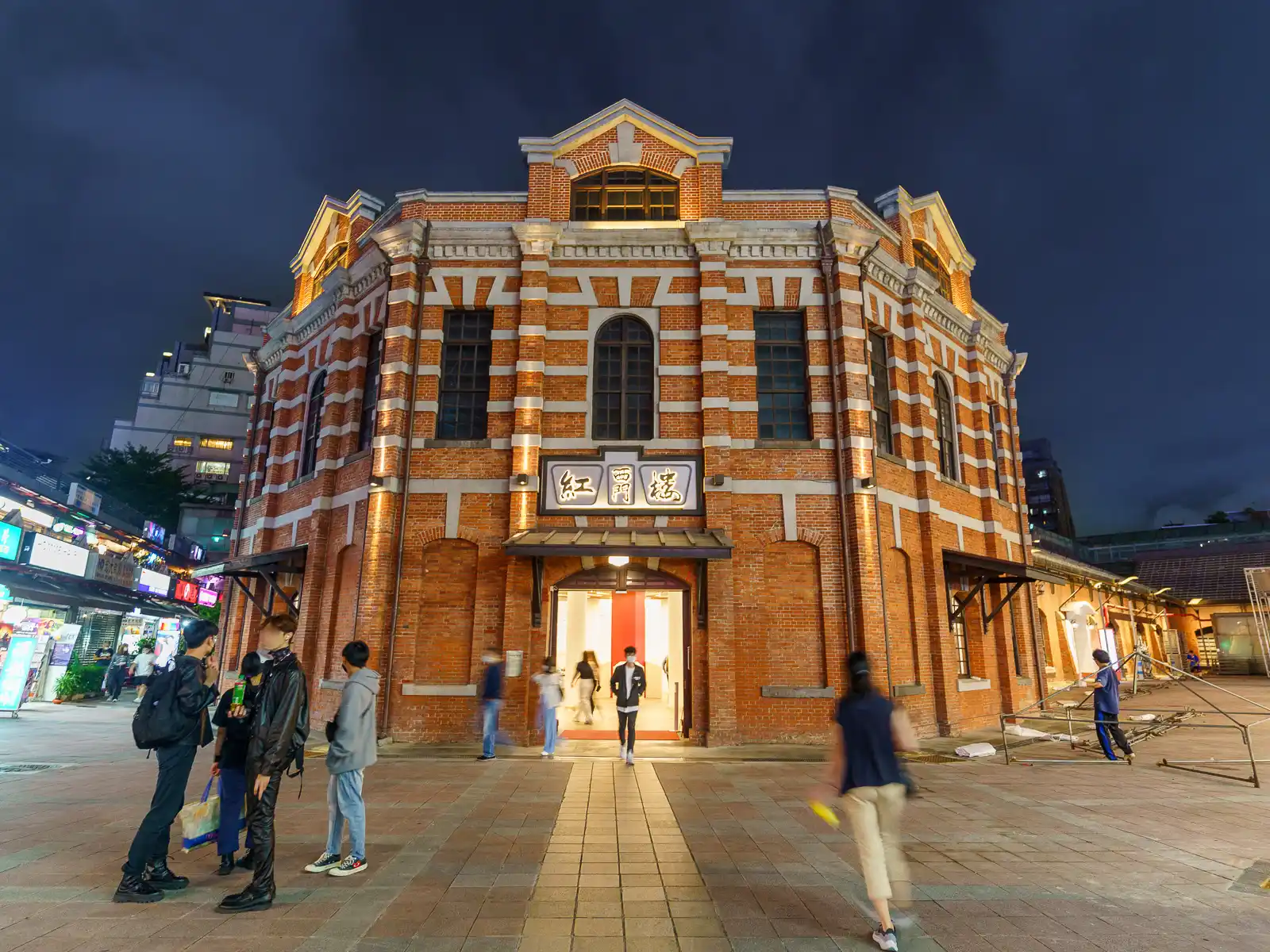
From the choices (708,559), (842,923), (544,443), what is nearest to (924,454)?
(708,559)

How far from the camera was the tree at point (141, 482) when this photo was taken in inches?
1608

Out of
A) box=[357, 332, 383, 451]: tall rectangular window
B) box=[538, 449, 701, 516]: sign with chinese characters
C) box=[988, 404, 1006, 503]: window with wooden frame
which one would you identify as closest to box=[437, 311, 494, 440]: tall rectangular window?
box=[357, 332, 383, 451]: tall rectangular window

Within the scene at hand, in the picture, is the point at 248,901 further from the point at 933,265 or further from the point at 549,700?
the point at 933,265

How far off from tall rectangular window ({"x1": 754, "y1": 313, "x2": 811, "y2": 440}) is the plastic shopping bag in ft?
36.1

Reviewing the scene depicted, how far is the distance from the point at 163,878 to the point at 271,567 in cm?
1127

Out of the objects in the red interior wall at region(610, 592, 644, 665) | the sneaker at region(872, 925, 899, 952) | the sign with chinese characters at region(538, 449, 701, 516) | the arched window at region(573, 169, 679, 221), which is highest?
the arched window at region(573, 169, 679, 221)

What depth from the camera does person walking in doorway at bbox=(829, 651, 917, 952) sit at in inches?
178

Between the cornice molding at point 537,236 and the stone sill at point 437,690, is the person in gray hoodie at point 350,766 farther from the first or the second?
the cornice molding at point 537,236

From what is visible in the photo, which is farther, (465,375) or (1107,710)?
(465,375)

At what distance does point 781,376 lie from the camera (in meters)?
14.4

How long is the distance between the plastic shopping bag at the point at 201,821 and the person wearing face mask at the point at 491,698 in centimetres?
593

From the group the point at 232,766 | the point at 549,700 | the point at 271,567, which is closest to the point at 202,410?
the point at 271,567

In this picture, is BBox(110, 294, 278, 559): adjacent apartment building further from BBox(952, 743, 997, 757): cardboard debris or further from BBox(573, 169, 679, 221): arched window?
BBox(952, 743, 997, 757): cardboard debris

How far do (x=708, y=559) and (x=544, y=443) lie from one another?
407 cm
